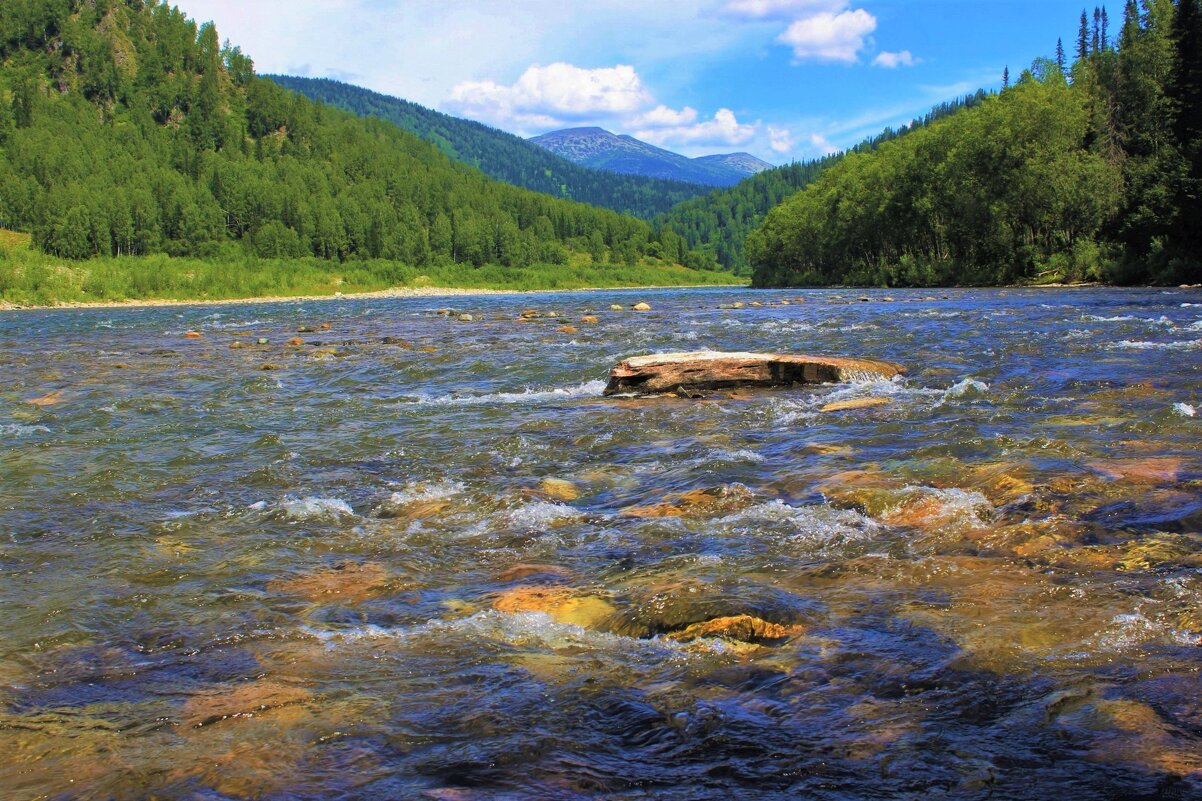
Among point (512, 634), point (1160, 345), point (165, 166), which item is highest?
point (165, 166)

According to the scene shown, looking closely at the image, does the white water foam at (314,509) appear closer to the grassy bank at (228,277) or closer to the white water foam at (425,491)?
the white water foam at (425,491)

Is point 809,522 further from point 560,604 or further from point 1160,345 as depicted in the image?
point 1160,345

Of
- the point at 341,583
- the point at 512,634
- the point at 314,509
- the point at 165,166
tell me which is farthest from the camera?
the point at 165,166

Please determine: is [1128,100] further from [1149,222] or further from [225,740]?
[225,740]

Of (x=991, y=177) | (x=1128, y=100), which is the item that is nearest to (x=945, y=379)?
(x=991, y=177)

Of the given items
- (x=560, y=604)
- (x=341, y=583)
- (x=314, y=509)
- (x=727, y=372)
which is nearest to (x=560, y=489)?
(x=314, y=509)

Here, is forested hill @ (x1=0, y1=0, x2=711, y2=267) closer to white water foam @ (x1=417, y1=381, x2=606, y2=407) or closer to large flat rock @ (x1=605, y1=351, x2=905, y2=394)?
white water foam @ (x1=417, y1=381, x2=606, y2=407)

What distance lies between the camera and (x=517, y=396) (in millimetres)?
15570

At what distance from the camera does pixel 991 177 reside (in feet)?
217

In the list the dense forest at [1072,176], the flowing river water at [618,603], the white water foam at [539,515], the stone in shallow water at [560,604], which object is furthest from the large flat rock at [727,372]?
the dense forest at [1072,176]

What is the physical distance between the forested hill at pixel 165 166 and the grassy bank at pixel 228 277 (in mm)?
8951

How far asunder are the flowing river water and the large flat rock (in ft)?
6.46

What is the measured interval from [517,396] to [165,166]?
17095cm

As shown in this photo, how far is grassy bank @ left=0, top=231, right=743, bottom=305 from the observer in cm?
8250
